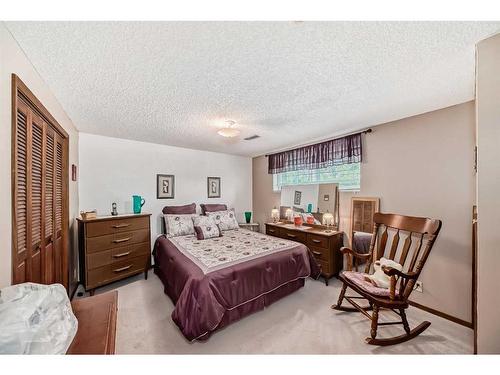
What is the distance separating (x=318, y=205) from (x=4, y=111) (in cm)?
351

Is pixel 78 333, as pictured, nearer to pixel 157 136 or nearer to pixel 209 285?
pixel 209 285

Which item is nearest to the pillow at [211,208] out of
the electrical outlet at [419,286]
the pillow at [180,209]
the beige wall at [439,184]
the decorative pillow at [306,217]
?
the pillow at [180,209]

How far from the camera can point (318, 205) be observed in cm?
339

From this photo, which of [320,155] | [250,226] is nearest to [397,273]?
[320,155]

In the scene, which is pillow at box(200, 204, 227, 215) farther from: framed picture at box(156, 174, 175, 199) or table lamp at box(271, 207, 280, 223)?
table lamp at box(271, 207, 280, 223)

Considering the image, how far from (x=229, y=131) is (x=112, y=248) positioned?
2.23 metres

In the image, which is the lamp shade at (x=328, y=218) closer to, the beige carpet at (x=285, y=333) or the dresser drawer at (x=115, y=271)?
the beige carpet at (x=285, y=333)

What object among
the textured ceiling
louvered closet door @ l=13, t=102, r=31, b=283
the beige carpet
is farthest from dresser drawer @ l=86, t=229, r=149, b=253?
the textured ceiling

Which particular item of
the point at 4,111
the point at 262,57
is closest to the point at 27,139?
the point at 4,111

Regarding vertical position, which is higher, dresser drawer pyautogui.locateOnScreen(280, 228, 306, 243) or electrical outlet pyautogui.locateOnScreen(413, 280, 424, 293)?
dresser drawer pyautogui.locateOnScreen(280, 228, 306, 243)

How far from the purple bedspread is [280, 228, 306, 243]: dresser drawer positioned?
→ 46 centimetres

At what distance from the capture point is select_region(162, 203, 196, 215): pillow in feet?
11.6

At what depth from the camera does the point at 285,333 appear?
6.01 feet

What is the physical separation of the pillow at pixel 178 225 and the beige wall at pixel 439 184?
2.94 m
